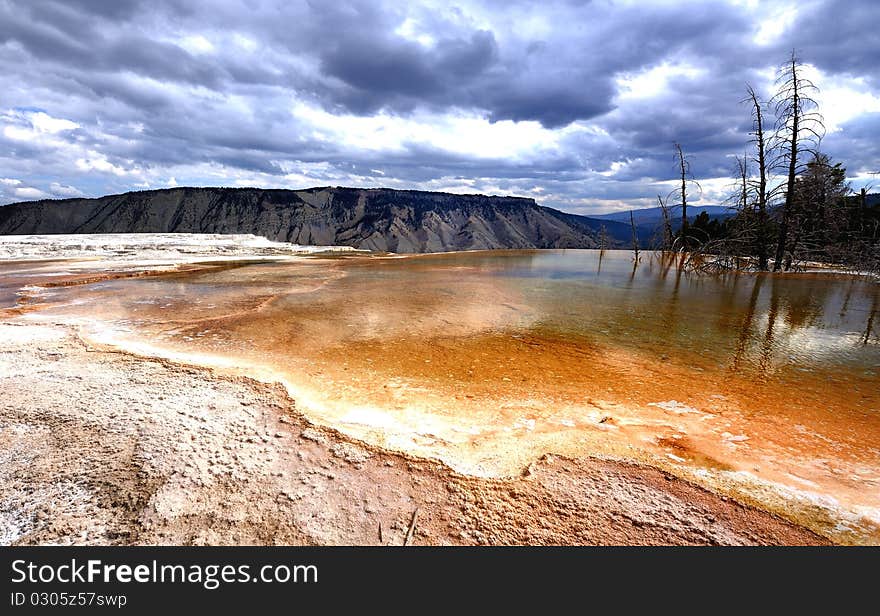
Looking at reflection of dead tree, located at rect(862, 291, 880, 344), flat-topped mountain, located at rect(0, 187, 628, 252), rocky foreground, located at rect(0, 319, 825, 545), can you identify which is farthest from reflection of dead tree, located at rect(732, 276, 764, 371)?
flat-topped mountain, located at rect(0, 187, 628, 252)

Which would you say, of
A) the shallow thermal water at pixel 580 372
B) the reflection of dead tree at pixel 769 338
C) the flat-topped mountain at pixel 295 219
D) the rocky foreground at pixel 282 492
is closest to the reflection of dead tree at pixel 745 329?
the shallow thermal water at pixel 580 372

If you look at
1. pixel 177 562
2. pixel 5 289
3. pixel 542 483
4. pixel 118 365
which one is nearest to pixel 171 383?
pixel 118 365

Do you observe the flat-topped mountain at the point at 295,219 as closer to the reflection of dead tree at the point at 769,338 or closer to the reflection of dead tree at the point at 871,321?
the reflection of dead tree at the point at 769,338

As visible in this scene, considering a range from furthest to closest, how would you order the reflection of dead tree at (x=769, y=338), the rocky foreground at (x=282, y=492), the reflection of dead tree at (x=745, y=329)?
the reflection of dead tree at (x=745, y=329) → the reflection of dead tree at (x=769, y=338) → the rocky foreground at (x=282, y=492)

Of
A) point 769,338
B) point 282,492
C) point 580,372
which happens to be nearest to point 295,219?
point 769,338

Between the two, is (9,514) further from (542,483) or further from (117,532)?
(542,483)

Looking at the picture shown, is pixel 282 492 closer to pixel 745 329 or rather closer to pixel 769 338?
pixel 769 338
